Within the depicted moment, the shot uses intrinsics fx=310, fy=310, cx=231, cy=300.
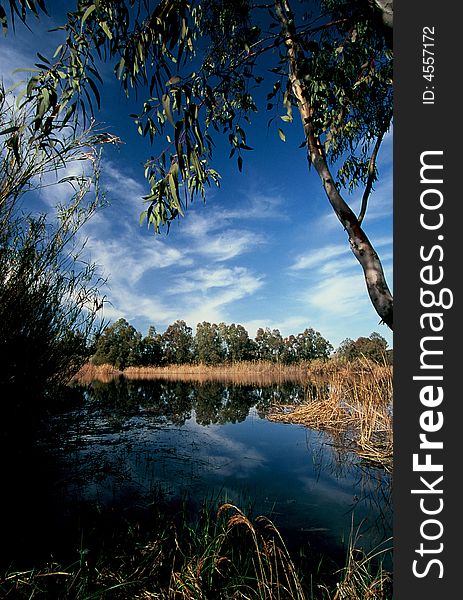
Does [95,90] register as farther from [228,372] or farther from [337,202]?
[228,372]

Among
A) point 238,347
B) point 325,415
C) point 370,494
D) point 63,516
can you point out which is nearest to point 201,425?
point 325,415

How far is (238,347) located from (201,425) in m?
56.0

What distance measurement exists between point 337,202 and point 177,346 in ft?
211

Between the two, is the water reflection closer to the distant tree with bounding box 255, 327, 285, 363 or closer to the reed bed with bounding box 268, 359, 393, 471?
the reed bed with bounding box 268, 359, 393, 471

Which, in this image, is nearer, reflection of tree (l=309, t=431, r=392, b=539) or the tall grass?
the tall grass

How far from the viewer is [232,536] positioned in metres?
→ 2.83

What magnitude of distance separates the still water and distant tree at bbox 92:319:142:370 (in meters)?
44.6

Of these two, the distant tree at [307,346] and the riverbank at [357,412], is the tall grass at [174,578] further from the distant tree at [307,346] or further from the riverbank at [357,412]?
the distant tree at [307,346]

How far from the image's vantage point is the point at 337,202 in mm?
2066

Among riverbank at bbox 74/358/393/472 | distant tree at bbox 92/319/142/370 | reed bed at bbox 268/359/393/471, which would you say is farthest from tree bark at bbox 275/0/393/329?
distant tree at bbox 92/319/142/370

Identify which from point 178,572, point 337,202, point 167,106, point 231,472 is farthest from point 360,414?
point 167,106

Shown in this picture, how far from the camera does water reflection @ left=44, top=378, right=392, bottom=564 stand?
11.9 feet

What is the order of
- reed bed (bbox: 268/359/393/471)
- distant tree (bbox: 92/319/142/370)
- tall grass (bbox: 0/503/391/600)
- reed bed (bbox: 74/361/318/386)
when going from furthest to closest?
distant tree (bbox: 92/319/142/370) < reed bed (bbox: 74/361/318/386) < reed bed (bbox: 268/359/393/471) < tall grass (bbox: 0/503/391/600)

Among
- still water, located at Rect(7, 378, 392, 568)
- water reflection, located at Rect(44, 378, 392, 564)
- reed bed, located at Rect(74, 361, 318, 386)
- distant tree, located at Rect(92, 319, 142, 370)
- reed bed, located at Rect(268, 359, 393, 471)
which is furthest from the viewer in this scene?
distant tree, located at Rect(92, 319, 142, 370)
